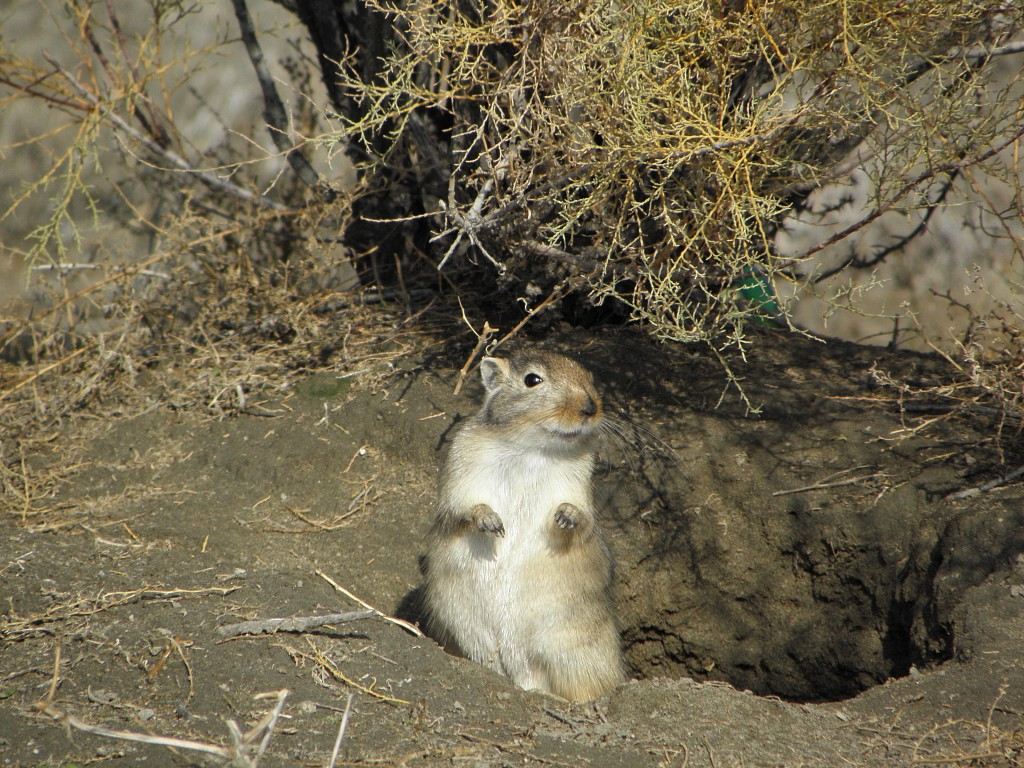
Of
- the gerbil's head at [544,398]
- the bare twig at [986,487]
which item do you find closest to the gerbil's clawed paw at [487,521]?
the gerbil's head at [544,398]

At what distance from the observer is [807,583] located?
559cm

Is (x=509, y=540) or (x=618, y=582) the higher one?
(x=509, y=540)

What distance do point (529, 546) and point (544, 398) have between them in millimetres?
700

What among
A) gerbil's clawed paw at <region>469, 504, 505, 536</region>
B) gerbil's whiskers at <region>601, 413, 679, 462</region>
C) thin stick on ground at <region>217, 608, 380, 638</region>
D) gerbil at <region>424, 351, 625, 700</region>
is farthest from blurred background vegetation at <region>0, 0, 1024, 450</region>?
thin stick on ground at <region>217, 608, 380, 638</region>

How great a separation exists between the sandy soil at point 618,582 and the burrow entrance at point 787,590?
12mm

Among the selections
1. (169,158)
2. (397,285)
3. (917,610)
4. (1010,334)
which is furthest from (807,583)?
(169,158)

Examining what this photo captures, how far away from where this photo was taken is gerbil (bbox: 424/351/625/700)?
193 inches

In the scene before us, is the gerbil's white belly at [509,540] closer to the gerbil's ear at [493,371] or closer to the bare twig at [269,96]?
the gerbil's ear at [493,371]

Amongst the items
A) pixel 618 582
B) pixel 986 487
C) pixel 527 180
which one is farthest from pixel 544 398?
pixel 986 487

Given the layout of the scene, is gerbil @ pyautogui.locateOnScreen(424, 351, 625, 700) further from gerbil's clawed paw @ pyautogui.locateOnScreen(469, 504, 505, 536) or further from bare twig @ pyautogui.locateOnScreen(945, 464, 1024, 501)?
bare twig @ pyautogui.locateOnScreen(945, 464, 1024, 501)

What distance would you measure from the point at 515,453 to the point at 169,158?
3.49 meters

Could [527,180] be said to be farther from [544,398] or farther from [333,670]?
[333,670]

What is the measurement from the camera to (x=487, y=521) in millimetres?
4758

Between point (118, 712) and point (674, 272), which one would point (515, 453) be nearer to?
point (674, 272)
